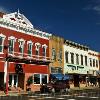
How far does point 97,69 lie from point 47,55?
27.7m

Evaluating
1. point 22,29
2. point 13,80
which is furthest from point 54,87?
point 22,29

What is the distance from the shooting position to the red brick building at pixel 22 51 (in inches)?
1730

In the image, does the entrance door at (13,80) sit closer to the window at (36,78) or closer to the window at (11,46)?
the window at (11,46)

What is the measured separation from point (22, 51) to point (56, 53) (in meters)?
10.7

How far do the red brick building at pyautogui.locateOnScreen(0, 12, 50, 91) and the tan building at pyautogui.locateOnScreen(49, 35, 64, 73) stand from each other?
1579 millimetres

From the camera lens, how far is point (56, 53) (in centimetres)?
5697

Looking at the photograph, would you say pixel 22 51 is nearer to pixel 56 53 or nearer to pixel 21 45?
Answer: pixel 21 45

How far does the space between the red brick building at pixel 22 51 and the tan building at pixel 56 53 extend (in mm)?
1579

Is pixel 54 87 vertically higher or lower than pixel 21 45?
lower

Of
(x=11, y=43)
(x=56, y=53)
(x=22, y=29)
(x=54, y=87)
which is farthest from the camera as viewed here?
(x=56, y=53)

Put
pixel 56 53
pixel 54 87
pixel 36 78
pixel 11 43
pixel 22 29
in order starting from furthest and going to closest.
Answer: pixel 56 53, pixel 36 78, pixel 22 29, pixel 11 43, pixel 54 87

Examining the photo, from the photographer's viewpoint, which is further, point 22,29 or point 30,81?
point 22,29

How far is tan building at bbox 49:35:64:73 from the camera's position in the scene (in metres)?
55.4

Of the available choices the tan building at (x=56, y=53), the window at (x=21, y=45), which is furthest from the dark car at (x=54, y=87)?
the tan building at (x=56, y=53)
